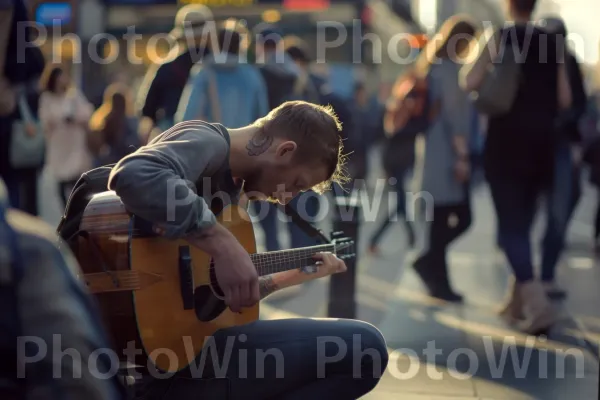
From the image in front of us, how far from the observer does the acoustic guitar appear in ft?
7.89

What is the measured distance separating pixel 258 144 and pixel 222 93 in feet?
9.95

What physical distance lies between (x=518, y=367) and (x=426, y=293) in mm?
1865

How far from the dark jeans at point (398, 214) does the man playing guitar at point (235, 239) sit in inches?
208

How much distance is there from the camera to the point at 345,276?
497cm

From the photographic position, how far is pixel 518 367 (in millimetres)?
4367

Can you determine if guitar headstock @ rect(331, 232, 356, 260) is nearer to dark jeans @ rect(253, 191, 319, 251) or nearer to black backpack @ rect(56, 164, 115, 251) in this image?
black backpack @ rect(56, 164, 115, 251)

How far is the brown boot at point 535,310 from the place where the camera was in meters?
4.86

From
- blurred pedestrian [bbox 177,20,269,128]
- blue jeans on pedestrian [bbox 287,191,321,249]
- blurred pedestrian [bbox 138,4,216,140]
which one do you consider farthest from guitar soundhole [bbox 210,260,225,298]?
blurred pedestrian [bbox 138,4,216,140]

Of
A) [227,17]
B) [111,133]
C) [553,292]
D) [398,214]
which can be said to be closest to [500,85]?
[553,292]

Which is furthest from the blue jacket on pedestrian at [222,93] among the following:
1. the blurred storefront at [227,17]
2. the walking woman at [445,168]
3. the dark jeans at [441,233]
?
the blurred storefront at [227,17]

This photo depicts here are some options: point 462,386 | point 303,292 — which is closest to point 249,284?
point 462,386

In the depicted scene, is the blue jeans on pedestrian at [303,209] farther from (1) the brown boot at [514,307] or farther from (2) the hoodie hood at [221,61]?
(1) the brown boot at [514,307]

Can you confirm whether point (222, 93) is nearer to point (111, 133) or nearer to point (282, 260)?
point (111, 133)

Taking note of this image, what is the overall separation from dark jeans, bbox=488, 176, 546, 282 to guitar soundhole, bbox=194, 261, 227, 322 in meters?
3.02
